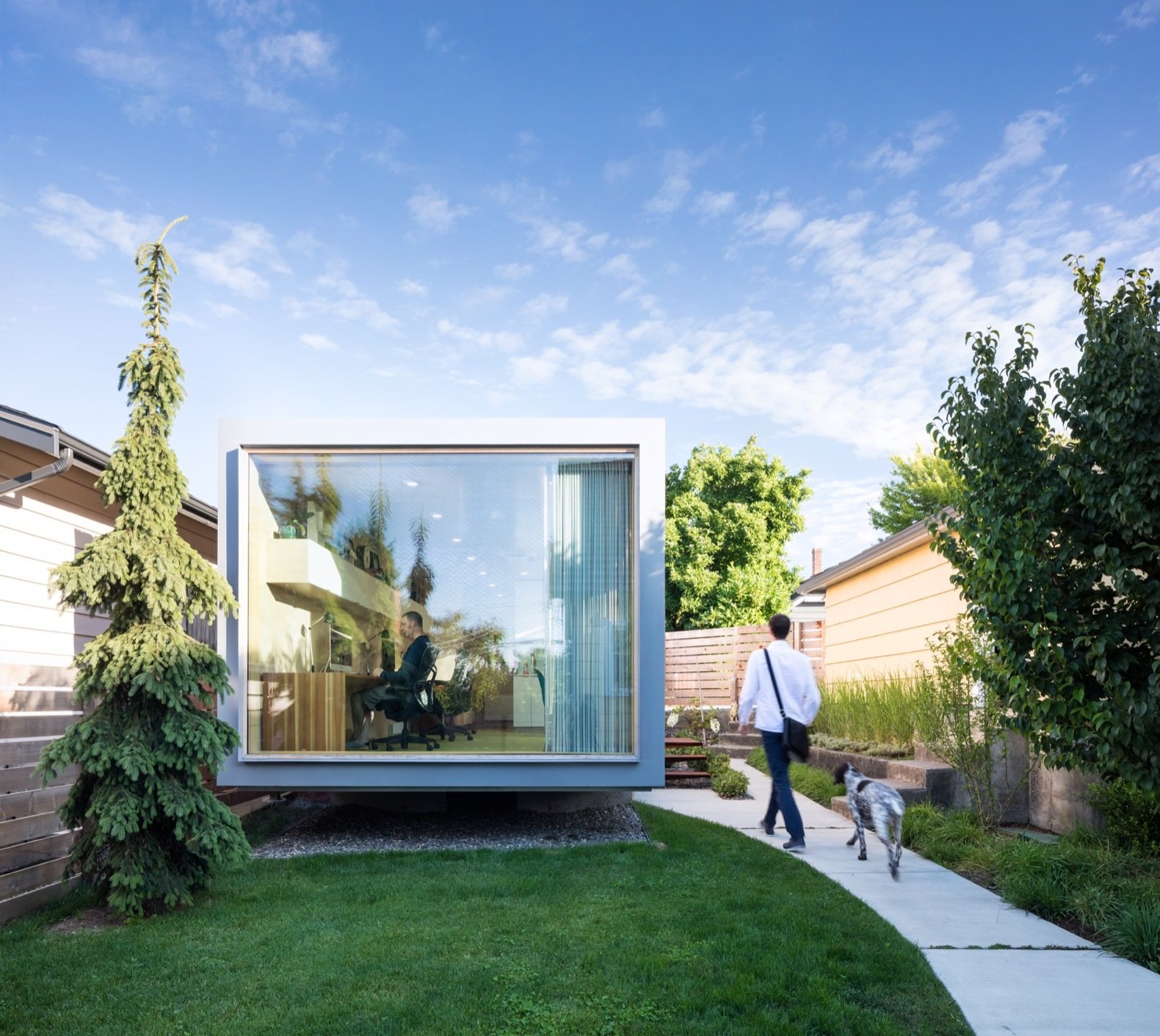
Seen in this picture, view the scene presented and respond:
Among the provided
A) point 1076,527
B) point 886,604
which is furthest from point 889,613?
point 1076,527

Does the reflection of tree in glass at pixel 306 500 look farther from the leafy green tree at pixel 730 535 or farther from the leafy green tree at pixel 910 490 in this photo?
the leafy green tree at pixel 910 490

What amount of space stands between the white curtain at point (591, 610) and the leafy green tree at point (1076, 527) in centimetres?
278

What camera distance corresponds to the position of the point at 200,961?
450 cm

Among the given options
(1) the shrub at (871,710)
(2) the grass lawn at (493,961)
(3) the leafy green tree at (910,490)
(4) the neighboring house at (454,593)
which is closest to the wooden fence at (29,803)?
(2) the grass lawn at (493,961)

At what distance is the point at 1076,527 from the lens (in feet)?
17.6

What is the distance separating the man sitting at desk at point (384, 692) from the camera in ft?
25.1

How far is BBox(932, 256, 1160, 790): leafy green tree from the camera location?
186 inches

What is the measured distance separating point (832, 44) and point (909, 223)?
2799mm

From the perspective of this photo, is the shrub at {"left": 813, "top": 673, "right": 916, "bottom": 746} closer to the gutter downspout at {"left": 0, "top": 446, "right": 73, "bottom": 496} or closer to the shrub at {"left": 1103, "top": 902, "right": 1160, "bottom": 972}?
the shrub at {"left": 1103, "top": 902, "right": 1160, "bottom": 972}

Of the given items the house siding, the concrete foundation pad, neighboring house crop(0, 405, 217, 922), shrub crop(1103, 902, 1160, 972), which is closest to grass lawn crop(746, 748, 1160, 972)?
shrub crop(1103, 902, 1160, 972)

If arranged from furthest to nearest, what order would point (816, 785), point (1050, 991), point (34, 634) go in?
point (816, 785)
point (34, 634)
point (1050, 991)

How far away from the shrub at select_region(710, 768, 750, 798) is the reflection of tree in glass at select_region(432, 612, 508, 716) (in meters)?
3.83

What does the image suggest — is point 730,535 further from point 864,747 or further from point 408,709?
point 408,709

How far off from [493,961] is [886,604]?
30.3ft
